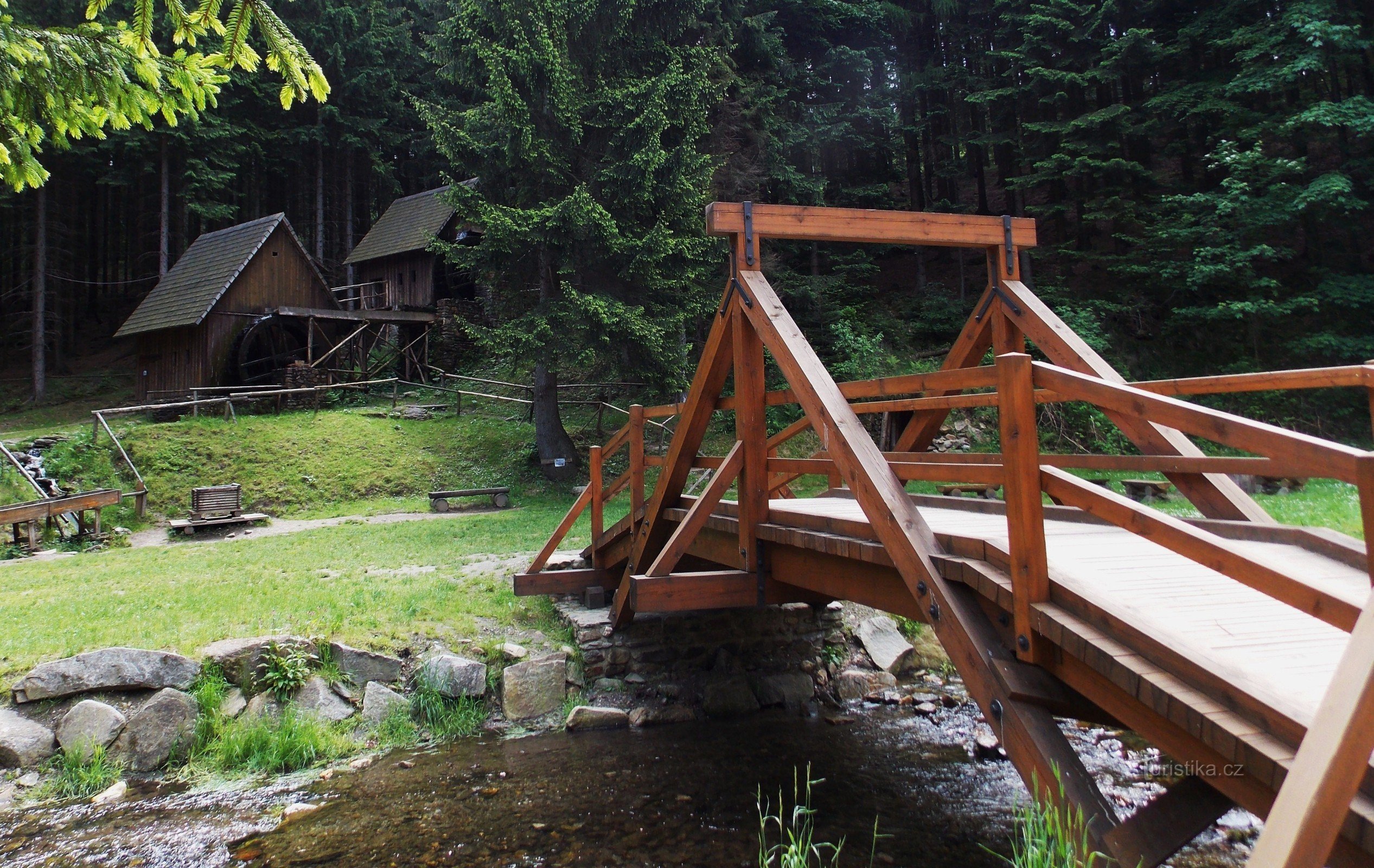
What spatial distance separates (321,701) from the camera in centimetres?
654

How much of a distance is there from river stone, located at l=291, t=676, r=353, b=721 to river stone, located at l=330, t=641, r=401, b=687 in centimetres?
20

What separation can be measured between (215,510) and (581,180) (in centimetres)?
967

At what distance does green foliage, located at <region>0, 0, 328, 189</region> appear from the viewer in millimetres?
3506

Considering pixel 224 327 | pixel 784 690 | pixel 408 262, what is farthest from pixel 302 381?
pixel 784 690

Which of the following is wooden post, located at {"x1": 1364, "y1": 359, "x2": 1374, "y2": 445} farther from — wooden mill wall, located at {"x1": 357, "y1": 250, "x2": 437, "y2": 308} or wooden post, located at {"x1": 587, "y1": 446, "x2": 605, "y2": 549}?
wooden mill wall, located at {"x1": 357, "y1": 250, "x2": 437, "y2": 308}

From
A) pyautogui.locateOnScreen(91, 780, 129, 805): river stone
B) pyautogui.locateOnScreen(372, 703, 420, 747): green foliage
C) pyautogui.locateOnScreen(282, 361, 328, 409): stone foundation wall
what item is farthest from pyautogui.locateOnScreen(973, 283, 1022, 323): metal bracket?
pyautogui.locateOnScreen(282, 361, 328, 409): stone foundation wall

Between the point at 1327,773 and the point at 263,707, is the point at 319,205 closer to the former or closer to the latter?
the point at 263,707

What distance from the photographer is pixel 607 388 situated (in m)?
22.3

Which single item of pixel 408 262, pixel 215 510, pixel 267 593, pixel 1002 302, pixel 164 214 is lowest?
pixel 267 593

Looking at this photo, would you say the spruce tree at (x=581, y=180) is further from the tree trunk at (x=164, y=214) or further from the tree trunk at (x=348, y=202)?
the tree trunk at (x=348, y=202)

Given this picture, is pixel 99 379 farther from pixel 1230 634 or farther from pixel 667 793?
pixel 1230 634

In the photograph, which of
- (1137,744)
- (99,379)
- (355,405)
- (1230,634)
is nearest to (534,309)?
(355,405)

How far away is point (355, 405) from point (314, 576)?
14.2 meters

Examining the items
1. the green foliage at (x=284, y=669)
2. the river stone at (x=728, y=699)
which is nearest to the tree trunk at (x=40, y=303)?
the green foliage at (x=284, y=669)
